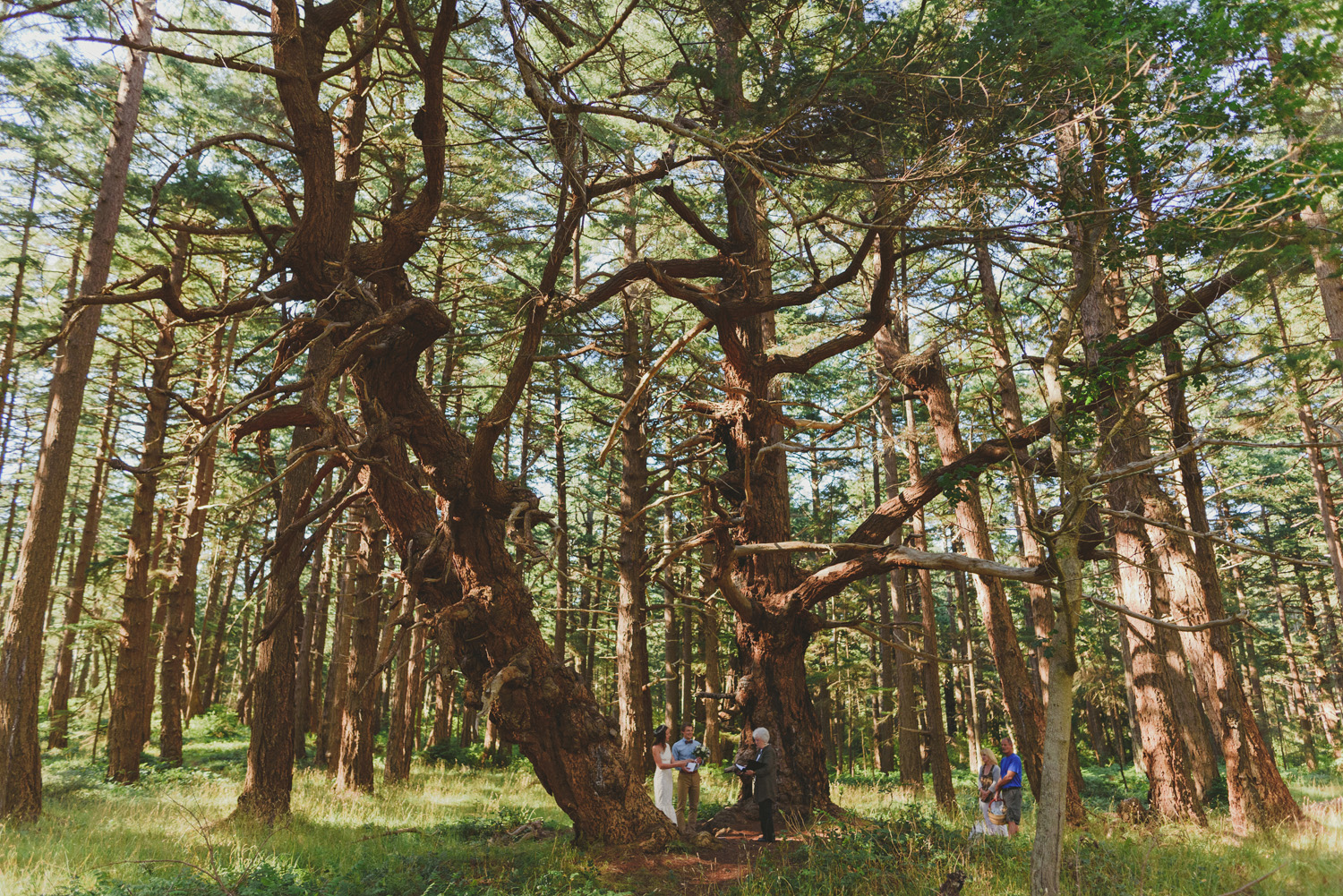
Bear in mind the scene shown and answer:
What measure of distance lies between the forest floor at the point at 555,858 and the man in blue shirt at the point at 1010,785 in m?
1.11

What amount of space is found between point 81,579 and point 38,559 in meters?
12.1

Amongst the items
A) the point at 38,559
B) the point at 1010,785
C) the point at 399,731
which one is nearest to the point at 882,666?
the point at 1010,785

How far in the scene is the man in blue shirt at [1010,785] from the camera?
9.01 m

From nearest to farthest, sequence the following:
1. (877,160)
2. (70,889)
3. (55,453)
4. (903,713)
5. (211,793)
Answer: (70,889)
(877,160)
(55,453)
(211,793)
(903,713)

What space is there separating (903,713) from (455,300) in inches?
485

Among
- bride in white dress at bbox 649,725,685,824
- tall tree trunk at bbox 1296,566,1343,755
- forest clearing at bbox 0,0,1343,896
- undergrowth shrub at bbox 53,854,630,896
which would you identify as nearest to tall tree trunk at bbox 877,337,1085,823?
forest clearing at bbox 0,0,1343,896

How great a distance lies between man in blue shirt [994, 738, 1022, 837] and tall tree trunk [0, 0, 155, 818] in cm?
1180

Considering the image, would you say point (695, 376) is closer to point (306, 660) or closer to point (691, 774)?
point (691, 774)

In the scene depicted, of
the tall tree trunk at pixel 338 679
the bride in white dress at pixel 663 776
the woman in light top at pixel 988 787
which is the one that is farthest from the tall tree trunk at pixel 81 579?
the woman in light top at pixel 988 787

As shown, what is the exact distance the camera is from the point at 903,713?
50.8 feet

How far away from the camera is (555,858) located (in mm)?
7117

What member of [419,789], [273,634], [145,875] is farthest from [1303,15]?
[419,789]

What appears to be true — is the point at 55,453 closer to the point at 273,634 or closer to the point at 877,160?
the point at 273,634

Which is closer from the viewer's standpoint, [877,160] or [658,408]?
[877,160]
